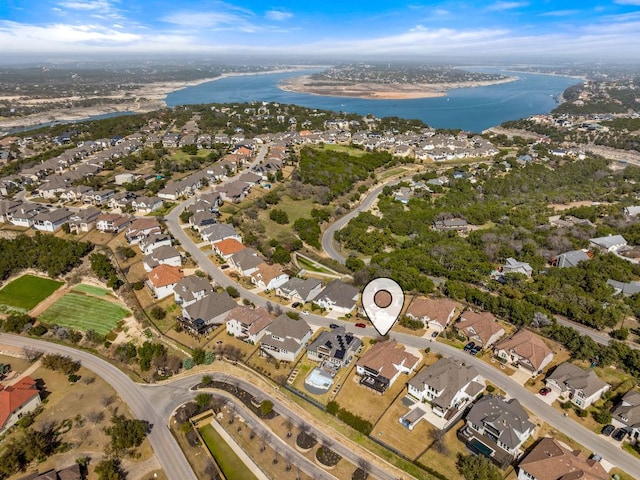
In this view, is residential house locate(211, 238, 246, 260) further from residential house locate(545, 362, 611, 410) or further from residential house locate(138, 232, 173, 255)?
residential house locate(545, 362, 611, 410)

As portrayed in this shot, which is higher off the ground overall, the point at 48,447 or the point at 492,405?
the point at 492,405

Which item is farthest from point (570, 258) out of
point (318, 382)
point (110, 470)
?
point (110, 470)

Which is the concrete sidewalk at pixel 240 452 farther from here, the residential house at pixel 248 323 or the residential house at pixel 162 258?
the residential house at pixel 162 258

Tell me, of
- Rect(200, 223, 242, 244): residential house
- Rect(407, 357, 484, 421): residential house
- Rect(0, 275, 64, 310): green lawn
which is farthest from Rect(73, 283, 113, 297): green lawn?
Rect(407, 357, 484, 421): residential house

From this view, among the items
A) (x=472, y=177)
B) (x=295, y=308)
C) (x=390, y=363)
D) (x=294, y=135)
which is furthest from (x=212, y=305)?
(x=294, y=135)

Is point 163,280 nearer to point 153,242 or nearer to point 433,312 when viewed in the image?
point 153,242

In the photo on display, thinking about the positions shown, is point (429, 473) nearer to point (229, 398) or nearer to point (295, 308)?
point (229, 398)

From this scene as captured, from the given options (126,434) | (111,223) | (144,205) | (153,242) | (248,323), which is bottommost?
(126,434)
